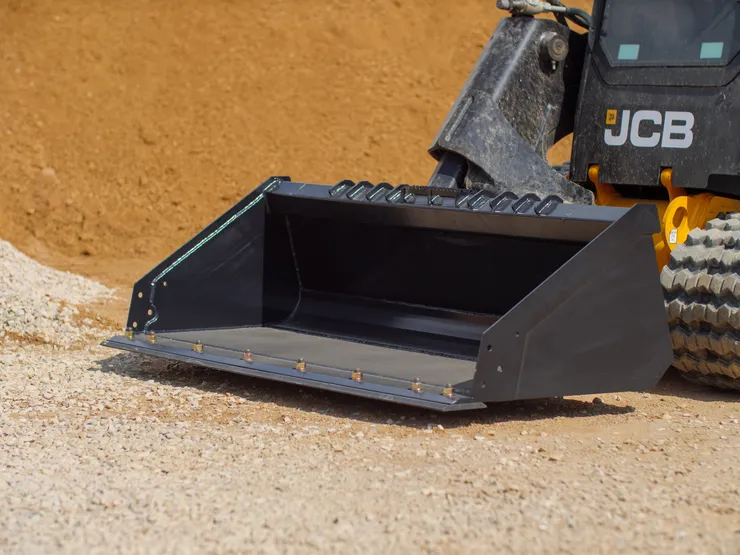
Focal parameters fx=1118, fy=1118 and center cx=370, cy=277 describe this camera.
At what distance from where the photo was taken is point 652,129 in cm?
529

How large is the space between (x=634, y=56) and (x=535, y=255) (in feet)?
3.68

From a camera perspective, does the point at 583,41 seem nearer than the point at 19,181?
Yes

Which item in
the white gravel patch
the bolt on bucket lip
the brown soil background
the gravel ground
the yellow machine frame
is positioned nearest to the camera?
the gravel ground

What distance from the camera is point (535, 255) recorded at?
5145mm

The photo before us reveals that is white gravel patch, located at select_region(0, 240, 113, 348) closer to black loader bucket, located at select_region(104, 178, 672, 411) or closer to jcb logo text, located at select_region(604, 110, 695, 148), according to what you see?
black loader bucket, located at select_region(104, 178, 672, 411)

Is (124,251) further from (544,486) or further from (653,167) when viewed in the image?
(544,486)

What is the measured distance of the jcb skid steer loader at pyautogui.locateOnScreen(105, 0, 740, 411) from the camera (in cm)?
456

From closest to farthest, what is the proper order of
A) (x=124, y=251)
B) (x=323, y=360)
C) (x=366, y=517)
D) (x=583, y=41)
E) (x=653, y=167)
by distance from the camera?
(x=366, y=517) → (x=323, y=360) → (x=653, y=167) → (x=583, y=41) → (x=124, y=251)

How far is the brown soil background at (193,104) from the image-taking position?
12.5 m

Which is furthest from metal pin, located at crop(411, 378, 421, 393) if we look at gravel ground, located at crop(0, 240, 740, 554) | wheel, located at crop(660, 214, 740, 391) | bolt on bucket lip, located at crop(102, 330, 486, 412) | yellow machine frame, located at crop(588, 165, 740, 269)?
yellow machine frame, located at crop(588, 165, 740, 269)

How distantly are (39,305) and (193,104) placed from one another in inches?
274

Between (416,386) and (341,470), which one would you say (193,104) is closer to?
(416,386)

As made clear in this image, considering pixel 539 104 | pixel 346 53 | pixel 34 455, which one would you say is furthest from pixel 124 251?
pixel 34 455

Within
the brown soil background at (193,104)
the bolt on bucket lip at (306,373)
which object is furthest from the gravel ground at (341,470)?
the brown soil background at (193,104)
